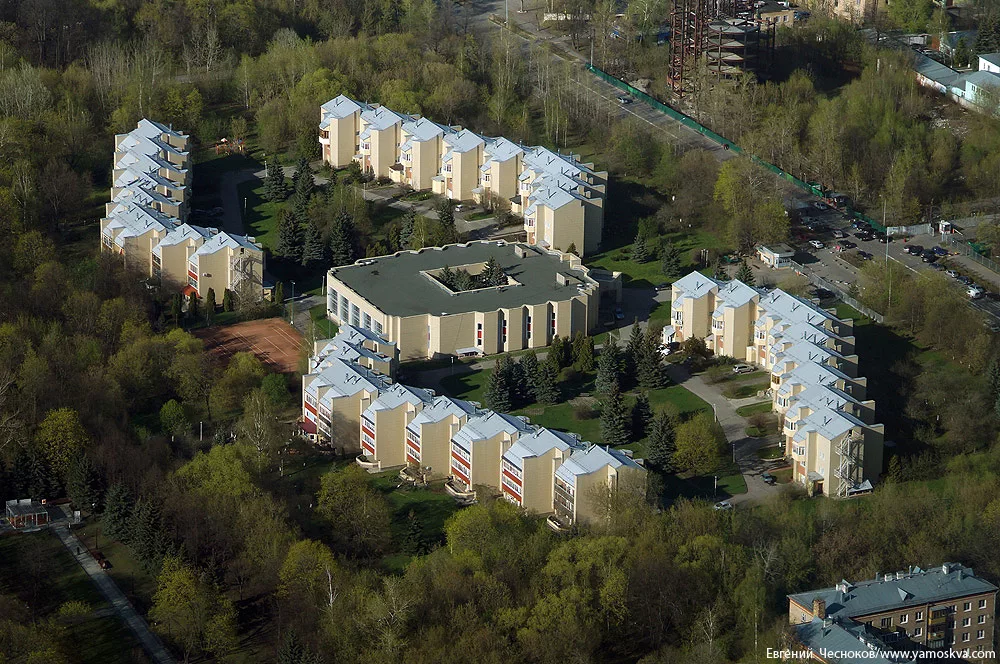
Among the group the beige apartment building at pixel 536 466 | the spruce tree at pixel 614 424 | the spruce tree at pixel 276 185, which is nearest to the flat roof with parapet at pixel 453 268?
the spruce tree at pixel 614 424

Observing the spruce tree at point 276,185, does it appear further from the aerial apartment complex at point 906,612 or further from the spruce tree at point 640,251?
the aerial apartment complex at point 906,612

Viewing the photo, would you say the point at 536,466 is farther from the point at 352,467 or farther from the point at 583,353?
the point at 583,353

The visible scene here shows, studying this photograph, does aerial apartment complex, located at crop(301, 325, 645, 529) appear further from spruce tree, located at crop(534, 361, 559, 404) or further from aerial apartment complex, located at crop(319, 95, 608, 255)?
aerial apartment complex, located at crop(319, 95, 608, 255)

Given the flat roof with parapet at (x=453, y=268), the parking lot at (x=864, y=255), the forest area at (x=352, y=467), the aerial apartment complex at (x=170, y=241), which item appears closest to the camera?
the forest area at (x=352, y=467)

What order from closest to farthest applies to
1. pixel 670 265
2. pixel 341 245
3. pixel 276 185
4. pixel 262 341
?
1. pixel 262 341
2. pixel 670 265
3. pixel 341 245
4. pixel 276 185

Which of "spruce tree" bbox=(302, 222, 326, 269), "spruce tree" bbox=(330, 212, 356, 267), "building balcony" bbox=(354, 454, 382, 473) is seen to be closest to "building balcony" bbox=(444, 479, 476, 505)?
"building balcony" bbox=(354, 454, 382, 473)

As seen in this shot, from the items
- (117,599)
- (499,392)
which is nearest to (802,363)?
(499,392)

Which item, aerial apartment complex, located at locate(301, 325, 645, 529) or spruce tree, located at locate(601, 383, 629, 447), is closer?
aerial apartment complex, located at locate(301, 325, 645, 529)
